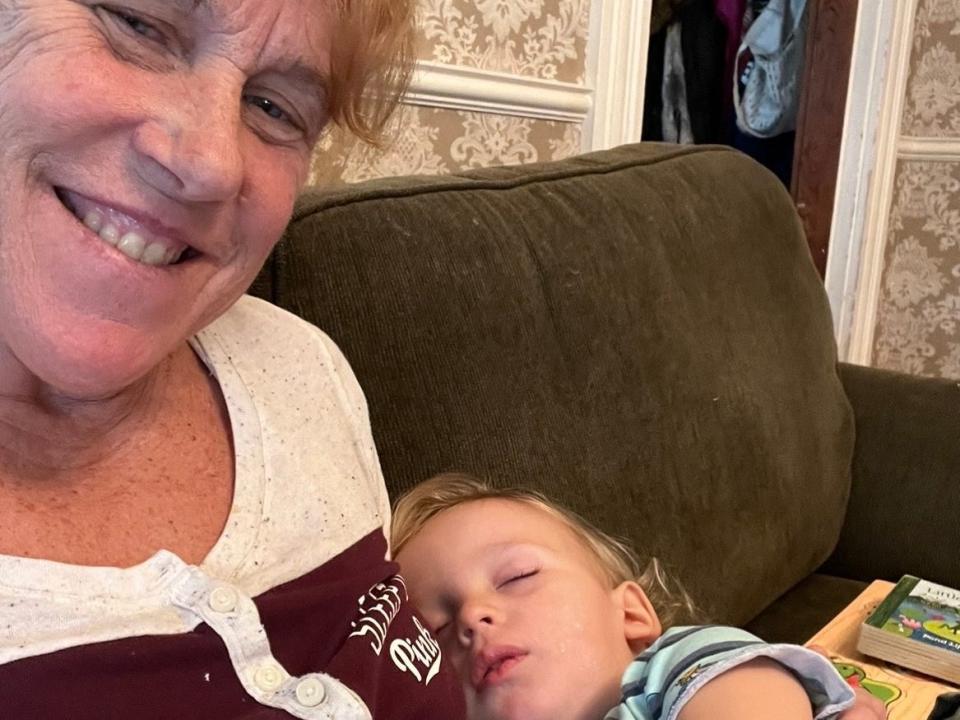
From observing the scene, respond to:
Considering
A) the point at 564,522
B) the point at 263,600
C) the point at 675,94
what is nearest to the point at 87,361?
the point at 263,600

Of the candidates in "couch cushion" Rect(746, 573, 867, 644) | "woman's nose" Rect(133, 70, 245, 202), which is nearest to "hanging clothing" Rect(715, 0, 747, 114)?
"couch cushion" Rect(746, 573, 867, 644)

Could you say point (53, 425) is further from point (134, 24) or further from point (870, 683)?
point (870, 683)

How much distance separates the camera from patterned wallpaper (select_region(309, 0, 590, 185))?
1562 mm

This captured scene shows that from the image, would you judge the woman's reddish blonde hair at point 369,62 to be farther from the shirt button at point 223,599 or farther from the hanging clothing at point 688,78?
the hanging clothing at point 688,78

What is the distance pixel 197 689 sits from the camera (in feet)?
2.07

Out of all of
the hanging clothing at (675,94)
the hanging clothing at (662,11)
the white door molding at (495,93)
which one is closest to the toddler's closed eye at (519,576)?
the white door molding at (495,93)

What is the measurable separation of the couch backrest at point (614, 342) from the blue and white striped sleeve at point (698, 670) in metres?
0.29

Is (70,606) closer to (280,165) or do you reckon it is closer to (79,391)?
(79,391)

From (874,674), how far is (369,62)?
1062mm

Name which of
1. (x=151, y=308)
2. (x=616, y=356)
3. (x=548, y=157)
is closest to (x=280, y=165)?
(x=151, y=308)

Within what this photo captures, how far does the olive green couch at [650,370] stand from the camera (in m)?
1.04

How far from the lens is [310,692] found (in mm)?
668

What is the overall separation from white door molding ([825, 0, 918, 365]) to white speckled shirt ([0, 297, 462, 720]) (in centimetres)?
255

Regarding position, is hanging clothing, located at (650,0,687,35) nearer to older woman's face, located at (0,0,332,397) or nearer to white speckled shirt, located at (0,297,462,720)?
white speckled shirt, located at (0,297,462,720)
